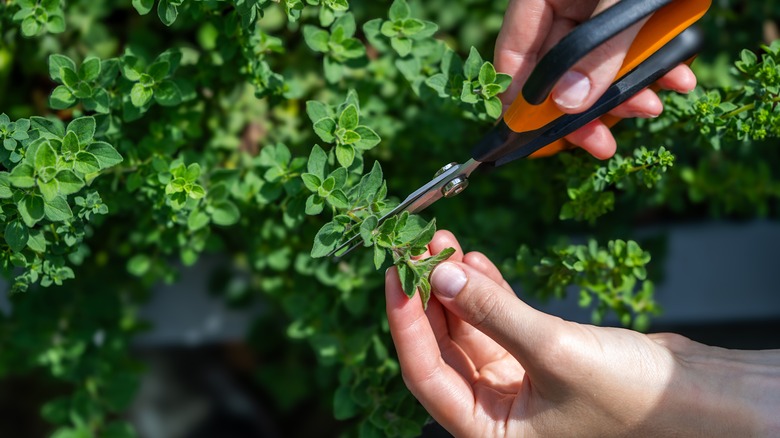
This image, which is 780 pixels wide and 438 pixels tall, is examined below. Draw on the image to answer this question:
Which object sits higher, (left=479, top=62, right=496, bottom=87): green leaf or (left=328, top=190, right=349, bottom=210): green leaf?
(left=479, top=62, right=496, bottom=87): green leaf

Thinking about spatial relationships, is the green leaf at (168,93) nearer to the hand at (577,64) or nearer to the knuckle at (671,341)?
the hand at (577,64)

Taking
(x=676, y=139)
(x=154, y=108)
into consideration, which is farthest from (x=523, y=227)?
(x=154, y=108)

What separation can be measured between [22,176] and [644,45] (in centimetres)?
96

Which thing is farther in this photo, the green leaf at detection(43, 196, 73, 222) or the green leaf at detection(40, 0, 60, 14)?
the green leaf at detection(40, 0, 60, 14)

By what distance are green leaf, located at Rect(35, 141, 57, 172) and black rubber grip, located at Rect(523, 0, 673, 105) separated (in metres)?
0.73

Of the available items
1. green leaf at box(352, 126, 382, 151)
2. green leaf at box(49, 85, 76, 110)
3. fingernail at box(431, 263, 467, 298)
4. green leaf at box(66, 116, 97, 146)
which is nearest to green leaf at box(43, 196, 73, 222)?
green leaf at box(66, 116, 97, 146)

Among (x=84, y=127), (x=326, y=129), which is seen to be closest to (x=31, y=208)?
(x=84, y=127)

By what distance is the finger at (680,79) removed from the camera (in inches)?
48.3

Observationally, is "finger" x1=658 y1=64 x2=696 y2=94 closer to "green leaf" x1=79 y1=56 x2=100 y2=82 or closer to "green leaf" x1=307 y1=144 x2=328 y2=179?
"green leaf" x1=307 y1=144 x2=328 y2=179

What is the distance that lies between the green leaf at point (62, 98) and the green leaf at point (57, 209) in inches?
8.8

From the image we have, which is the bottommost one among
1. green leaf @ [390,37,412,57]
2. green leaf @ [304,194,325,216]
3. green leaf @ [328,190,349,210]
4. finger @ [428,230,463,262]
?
finger @ [428,230,463,262]

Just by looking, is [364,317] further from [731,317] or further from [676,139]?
[731,317]

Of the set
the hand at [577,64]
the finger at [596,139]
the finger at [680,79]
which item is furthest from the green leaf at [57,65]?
the finger at [680,79]

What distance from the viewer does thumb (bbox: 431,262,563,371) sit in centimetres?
109
